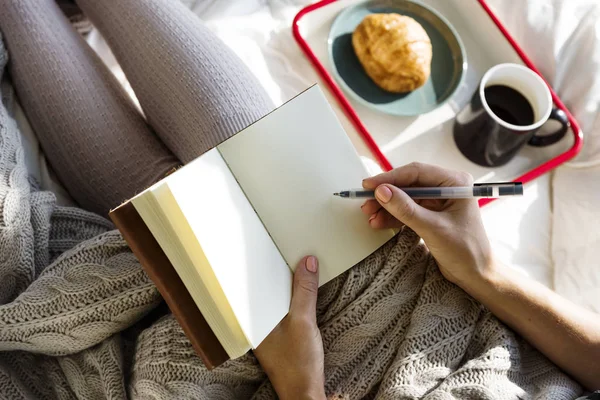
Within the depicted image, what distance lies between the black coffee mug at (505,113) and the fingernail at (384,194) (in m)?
0.30

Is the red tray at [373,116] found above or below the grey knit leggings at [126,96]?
below

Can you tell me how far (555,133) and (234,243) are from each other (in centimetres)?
58

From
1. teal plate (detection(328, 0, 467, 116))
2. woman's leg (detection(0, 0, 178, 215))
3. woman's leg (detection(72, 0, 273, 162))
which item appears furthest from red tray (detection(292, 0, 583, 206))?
woman's leg (detection(0, 0, 178, 215))

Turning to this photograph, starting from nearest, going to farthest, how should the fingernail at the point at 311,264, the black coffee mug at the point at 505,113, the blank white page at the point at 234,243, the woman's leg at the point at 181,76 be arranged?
the blank white page at the point at 234,243
the fingernail at the point at 311,264
the woman's leg at the point at 181,76
the black coffee mug at the point at 505,113

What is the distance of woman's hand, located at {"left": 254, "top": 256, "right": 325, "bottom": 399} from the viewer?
539 mm

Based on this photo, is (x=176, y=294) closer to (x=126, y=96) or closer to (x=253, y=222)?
(x=253, y=222)

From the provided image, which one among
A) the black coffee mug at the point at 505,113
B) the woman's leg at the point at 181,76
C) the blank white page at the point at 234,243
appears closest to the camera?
the blank white page at the point at 234,243

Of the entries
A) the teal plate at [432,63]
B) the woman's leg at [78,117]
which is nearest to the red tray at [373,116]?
the teal plate at [432,63]

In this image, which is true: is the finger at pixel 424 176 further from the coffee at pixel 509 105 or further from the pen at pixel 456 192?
the coffee at pixel 509 105

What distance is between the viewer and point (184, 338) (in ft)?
1.81

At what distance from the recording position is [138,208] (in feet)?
1.42

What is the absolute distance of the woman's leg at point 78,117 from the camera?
2.28 feet

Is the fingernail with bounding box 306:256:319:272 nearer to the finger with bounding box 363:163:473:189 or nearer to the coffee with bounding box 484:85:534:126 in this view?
the finger with bounding box 363:163:473:189

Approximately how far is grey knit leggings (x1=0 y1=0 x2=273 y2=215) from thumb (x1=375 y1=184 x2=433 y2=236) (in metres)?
0.21
